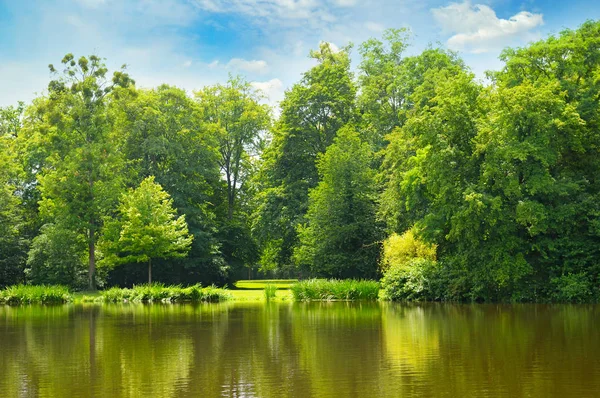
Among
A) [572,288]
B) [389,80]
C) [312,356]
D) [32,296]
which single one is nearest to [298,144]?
[389,80]

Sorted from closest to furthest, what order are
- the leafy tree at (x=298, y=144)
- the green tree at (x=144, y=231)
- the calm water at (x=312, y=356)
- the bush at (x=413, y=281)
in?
the calm water at (x=312, y=356)
the bush at (x=413, y=281)
the green tree at (x=144, y=231)
the leafy tree at (x=298, y=144)

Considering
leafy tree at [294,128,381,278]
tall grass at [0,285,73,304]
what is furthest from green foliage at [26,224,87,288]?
leafy tree at [294,128,381,278]

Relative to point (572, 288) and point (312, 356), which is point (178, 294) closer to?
point (572, 288)

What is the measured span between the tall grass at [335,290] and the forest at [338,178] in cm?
143

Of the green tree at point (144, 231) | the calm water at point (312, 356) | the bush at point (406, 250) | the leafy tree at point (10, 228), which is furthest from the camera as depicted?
the leafy tree at point (10, 228)

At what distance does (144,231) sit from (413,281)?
18.9 m

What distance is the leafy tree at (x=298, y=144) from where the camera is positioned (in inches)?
2111

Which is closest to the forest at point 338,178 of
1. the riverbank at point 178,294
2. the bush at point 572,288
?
the bush at point 572,288

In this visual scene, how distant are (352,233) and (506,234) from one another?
14538 millimetres

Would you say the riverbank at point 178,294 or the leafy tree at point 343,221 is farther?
the leafy tree at point 343,221

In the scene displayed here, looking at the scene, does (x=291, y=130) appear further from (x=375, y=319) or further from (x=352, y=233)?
(x=375, y=319)

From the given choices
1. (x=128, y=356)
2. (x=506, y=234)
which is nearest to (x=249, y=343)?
(x=128, y=356)

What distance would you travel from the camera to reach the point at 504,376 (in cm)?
1185

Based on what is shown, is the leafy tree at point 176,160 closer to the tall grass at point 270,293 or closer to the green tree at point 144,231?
the green tree at point 144,231
